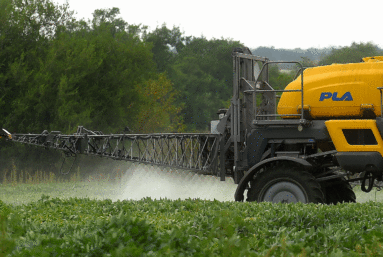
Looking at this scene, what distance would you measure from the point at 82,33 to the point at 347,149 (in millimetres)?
32259

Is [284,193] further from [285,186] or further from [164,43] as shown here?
[164,43]

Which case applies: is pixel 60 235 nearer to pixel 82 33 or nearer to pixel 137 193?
pixel 137 193

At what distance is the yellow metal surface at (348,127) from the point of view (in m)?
10.8

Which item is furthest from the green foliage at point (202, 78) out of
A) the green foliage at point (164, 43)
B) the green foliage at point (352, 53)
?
the green foliage at point (352, 53)

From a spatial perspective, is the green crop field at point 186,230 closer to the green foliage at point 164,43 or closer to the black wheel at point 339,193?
the black wheel at point 339,193

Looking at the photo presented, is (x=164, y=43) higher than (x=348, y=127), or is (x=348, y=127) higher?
(x=164, y=43)

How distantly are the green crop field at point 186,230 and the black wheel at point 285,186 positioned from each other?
57.3 inches

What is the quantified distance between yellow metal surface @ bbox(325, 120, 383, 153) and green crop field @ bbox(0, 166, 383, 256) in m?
1.65

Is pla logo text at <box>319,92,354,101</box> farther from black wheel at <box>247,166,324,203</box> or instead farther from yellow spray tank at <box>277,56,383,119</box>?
black wheel at <box>247,166,324,203</box>

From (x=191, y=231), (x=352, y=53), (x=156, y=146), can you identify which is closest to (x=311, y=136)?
(x=191, y=231)

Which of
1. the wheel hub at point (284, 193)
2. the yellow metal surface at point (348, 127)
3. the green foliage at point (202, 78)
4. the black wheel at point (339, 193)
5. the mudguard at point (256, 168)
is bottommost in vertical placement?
the black wheel at point (339, 193)

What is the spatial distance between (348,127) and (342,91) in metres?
0.78

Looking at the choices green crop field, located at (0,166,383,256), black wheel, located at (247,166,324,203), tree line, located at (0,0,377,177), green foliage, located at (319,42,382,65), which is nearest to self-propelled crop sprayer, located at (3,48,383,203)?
black wheel, located at (247,166,324,203)

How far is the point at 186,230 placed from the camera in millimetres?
6180
